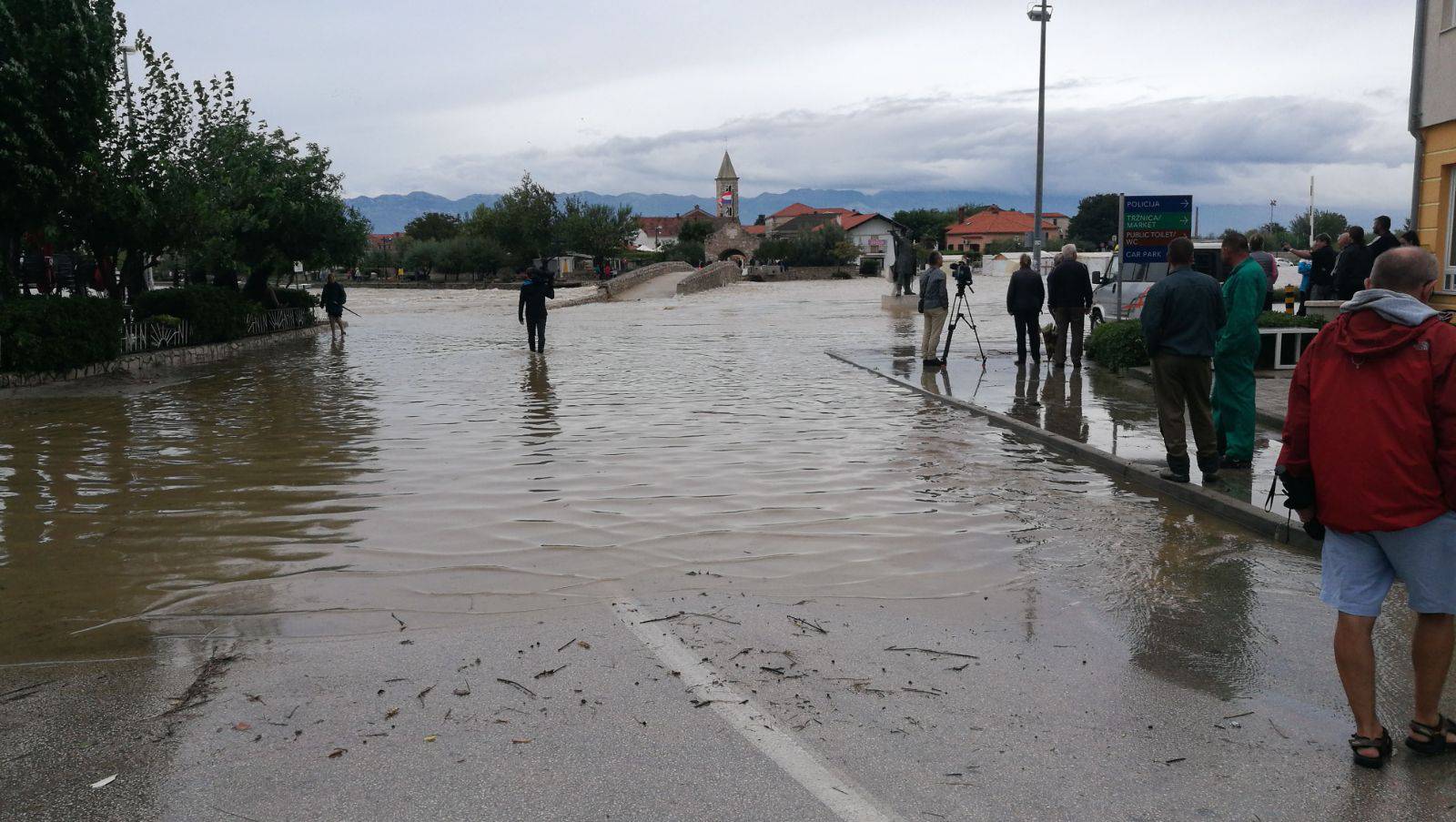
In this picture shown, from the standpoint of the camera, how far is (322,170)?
3106cm

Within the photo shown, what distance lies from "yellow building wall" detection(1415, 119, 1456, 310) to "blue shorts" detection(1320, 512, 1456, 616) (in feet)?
40.9

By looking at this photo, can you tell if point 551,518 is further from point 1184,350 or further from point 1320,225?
point 1320,225

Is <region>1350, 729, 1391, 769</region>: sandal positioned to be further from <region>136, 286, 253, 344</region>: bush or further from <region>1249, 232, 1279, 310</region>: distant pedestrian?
<region>136, 286, 253, 344</region>: bush

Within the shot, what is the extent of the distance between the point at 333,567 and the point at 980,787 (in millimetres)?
4335

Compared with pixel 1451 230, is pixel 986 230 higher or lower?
higher

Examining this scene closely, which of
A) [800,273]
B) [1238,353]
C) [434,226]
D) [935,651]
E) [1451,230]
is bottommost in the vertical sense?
[935,651]

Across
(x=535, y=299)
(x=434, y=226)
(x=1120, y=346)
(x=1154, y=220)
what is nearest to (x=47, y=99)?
(x=535, y=299)

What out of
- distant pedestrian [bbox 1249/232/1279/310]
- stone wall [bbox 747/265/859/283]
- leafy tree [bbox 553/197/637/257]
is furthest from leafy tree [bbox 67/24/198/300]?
leafy tree [bbox 553/197/637/257]

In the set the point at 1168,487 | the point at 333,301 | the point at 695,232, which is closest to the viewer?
the point at 1168,487

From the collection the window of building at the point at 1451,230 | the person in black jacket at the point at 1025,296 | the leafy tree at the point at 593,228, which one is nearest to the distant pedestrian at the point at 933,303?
the person in black jacket at the point at 1025,296

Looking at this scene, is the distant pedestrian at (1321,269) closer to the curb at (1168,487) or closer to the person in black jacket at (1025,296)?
the person in black jacket at (1025,296)

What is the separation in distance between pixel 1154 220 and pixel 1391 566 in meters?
15.3

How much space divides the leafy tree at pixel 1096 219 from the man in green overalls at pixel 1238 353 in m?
126

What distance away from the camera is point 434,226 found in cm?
13088
